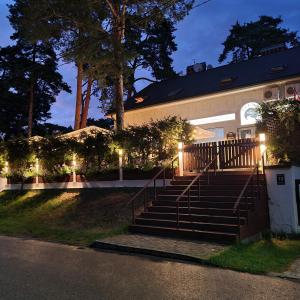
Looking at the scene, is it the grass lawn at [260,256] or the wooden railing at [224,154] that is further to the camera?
the wooden railing at [224,154]

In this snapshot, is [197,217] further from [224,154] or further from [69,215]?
→ [69,215]

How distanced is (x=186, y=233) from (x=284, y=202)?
2960 millimetres

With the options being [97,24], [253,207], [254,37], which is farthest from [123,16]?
[254,37]

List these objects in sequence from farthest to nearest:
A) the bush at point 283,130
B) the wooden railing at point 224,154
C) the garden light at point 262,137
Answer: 1. the wooden railing at point 224,154
2. the garden light at point 262,137
3. the bush at point 283,130

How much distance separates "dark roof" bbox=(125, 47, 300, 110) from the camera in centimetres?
2469

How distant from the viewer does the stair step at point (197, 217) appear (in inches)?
439

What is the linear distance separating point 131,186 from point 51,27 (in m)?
10.8

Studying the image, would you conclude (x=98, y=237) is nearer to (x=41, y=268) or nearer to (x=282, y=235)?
(x=41, y=268)

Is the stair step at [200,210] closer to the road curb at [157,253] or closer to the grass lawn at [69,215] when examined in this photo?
the grass lawn at [69,215]

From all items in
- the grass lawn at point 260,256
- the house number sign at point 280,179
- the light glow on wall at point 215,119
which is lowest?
the grass lawn at point 260,256

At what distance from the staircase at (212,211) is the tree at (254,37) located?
112ft

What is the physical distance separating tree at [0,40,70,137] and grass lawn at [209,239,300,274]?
31.3 meters

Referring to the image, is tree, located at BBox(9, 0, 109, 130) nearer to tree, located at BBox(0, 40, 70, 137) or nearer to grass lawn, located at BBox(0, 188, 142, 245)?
grass lawn, located at BBox(0, 188, 142, 245)

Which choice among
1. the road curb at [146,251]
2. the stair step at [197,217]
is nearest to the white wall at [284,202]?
the stair step at [197,217]
